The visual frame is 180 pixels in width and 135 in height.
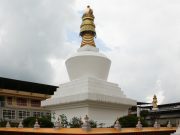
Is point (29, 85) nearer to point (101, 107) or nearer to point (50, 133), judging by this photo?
point (101, 107)

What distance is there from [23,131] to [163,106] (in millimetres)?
33649

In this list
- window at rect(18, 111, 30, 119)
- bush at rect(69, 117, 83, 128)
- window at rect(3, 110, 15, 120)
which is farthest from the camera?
window at rect(18, 111, 30, 119)

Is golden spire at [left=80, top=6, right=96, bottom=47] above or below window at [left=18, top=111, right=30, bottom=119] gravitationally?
above

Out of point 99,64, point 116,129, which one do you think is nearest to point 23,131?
point 116,129

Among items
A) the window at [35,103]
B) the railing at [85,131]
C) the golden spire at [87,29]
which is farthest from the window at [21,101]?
the railing at [85,131]

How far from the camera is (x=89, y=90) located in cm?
1502

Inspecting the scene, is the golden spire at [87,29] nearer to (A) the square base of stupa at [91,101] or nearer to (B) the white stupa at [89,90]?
(B) the white stupa at [89,90]

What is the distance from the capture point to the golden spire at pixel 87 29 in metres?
18.3

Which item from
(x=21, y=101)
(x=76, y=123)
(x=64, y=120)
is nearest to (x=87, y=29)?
(x=64, y=120)

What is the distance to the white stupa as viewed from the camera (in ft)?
49.1

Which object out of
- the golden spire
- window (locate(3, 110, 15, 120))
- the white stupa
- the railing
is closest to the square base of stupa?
the white stupa

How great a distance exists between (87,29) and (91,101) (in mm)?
5471

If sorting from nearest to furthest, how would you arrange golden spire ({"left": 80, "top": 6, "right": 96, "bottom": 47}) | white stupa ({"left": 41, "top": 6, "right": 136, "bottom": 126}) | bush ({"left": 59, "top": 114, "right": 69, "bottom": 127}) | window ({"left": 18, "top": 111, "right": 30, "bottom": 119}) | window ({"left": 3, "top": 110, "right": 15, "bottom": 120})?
bush ({"left": 59, "top": 114, "right": 69, "bottom": 127})
white stupa ({"left": 41, "top": 6, "right": 136, "bottom": 126})
golden spire ({"left": 80, "top": 6, "right": 96, "bottom": 47})
window ({"left": 3, "top": 110, "right": 15, "bottom": 120})
window ({"left": 18, "top": 111, "right": 30, "bottom": 119})

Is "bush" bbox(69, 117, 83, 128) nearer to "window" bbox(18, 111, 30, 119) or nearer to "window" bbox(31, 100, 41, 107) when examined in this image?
"window" bbox(18, 111, 30, 119)
